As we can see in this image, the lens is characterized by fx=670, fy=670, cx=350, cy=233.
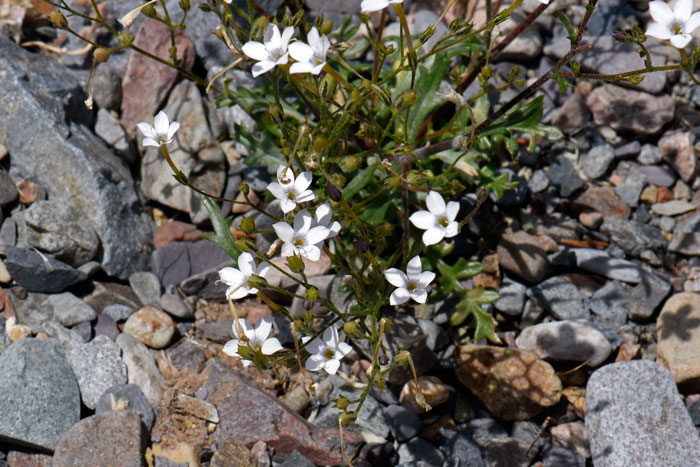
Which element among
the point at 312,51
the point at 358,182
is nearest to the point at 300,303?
the point at 358,182

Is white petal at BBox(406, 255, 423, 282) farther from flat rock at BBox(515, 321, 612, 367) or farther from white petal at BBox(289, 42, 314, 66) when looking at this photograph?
flat rock at BBox(515, 321, 612, 367)

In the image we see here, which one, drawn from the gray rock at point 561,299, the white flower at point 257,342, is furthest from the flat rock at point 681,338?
the white flower at point 257,342

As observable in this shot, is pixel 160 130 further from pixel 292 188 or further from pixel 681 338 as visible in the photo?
pixel 681 338

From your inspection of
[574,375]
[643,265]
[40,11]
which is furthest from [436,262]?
[40,11]


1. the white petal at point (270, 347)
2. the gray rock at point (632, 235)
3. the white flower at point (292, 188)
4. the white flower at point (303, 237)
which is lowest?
the gray rock at point (632, 235)

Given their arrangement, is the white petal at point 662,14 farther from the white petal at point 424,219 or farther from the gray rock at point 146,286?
the gray rock at point 146,286

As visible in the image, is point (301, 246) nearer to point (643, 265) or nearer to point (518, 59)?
point (643, 265)

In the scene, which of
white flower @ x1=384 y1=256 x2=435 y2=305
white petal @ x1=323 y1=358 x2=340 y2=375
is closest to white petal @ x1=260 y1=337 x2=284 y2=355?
white petal @ x1=323 y1=358 x2=340 y2=375
